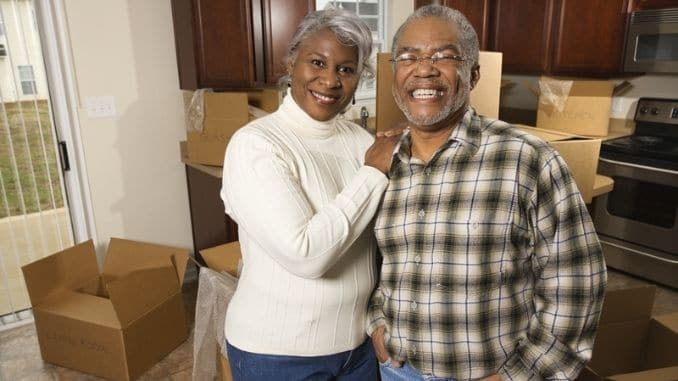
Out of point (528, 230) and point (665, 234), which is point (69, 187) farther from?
point (665, 234)

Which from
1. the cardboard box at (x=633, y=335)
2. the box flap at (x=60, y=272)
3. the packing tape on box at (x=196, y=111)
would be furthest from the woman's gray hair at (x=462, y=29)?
the box flap at (x=60, y=272)

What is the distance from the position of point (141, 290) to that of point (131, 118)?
1066 millimetres

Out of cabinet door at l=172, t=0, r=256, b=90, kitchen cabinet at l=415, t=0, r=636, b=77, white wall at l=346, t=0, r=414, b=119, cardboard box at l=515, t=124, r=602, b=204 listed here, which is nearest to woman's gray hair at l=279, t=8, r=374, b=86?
cardboard box at l=515, t=124, r=602, b=204

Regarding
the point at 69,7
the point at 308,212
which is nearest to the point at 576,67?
the point at 308,212

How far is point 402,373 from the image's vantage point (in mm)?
1079

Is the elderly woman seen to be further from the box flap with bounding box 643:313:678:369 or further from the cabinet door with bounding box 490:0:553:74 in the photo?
the cabinet door with bounding box 490:0:553:74

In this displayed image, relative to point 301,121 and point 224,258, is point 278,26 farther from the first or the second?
point 301,121

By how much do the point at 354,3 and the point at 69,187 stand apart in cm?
227

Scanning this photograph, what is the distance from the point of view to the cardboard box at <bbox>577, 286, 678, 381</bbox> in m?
1.53

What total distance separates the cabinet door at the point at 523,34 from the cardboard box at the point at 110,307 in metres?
2.46

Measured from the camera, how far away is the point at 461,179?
0.97m

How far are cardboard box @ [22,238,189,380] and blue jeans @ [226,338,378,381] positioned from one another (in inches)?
44.9

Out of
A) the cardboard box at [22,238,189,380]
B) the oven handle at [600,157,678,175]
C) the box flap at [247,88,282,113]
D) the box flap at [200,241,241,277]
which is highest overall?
the box flap at [247,88,282,113]

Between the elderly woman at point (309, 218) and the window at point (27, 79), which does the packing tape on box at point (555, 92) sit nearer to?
the elderly woman at point (309, 218)
